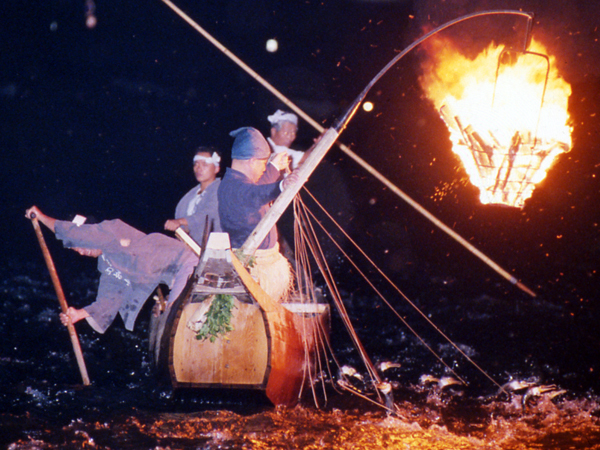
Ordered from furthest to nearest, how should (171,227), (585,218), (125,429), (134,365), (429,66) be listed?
(585,218)
(134,365)
(429,66)
(171,227)
(125,429)

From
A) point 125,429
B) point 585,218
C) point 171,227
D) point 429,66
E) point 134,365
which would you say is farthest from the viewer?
point 585,218

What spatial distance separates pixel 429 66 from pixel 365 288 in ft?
33.4

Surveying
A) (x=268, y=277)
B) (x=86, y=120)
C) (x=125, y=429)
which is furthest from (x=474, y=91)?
(x=86, y=120)

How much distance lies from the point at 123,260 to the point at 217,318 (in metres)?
1.83

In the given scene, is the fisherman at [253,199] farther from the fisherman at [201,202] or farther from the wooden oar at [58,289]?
the wooden oar at [58,289]

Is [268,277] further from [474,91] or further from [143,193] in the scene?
[143,193]

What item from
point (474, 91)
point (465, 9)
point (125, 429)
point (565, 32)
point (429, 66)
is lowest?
point (125, 429)

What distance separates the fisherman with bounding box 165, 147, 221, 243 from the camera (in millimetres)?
6066

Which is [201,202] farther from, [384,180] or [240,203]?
[384,180]

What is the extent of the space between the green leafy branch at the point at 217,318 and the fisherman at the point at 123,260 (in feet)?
3.94

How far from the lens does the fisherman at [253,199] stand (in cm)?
506

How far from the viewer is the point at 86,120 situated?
14.9 m

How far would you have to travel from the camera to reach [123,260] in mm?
5961

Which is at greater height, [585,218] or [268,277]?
[585,218]
